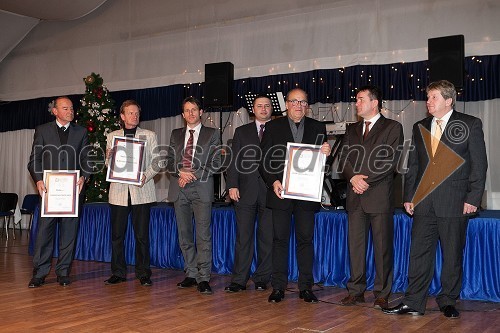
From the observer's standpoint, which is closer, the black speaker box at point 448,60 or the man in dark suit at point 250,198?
the man in dark suit at point 250,198

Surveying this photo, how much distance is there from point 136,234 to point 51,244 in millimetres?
825

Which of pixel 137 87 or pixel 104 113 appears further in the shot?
pixel 137 87

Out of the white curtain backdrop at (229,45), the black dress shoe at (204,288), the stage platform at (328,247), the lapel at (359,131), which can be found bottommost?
the black dress shoe at (204,288)

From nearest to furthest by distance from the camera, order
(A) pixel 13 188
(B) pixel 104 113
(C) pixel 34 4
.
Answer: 1. (B) pixel 104 113
2. (C) pixel 34 4
3. (A) pixel 13 188

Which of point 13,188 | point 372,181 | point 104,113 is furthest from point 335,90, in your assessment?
point 13,188

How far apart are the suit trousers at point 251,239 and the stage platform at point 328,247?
0.57 meters

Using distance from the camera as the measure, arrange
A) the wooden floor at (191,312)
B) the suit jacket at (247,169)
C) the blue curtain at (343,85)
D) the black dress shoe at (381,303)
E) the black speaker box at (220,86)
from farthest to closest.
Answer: the black speaker box at (220,86) → the blue curtain at (343,85) → the suit jacket at (247,169) → the black dress shoe at (381,303) → the wooden floor at (191,312)

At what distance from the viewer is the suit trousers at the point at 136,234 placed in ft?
17.6

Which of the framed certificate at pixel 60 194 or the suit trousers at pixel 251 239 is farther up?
the framed certificate at pixel 60 194

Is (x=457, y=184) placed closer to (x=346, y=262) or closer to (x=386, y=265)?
(x=386, y=265)

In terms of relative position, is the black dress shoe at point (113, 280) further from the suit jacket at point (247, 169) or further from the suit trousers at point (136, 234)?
the suit jacket at point (247, 169)

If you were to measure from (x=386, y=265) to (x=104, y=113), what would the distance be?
6.73 m

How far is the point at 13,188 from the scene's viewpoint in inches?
500

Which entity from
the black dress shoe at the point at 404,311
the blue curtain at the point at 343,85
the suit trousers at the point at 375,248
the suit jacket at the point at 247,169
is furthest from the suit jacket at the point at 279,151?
the blue curtain at the point at 343,85
